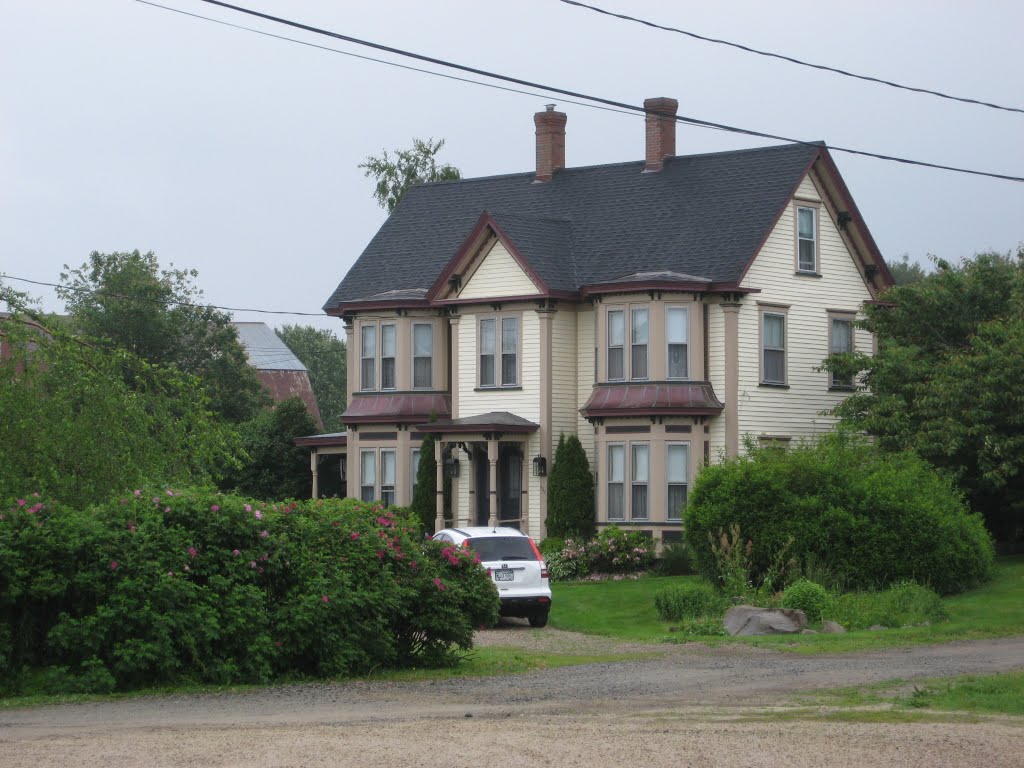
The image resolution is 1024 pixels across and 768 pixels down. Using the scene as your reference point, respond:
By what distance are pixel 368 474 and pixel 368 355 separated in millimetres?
3187

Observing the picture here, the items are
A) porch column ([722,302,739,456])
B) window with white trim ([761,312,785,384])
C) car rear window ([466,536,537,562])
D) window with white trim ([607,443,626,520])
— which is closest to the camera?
car rear window ([466,536,537,562])

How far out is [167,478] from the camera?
2227cm

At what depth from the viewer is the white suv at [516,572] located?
966 inches

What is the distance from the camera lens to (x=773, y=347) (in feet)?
122

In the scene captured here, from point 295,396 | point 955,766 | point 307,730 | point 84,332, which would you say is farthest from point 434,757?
point 84,332

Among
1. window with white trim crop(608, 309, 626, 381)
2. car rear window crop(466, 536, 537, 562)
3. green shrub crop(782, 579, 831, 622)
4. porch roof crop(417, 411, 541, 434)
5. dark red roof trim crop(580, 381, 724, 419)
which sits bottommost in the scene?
green shrub crop(782, 579, 831, 622)

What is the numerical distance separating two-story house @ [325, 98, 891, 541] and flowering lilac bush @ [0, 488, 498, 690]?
1839 cm

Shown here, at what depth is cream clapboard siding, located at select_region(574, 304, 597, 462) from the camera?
37750mm

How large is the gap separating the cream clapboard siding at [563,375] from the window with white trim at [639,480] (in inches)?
92.9

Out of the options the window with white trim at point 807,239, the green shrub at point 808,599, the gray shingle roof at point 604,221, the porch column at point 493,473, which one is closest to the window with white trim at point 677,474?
the gray shingle roof at point 604,221

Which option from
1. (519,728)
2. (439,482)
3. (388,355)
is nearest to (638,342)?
(439,482)

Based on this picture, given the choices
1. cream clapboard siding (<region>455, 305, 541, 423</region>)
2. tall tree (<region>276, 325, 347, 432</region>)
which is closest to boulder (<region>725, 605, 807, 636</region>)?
cream clapboard siding (<region>455, 305, 541, 423</region>)

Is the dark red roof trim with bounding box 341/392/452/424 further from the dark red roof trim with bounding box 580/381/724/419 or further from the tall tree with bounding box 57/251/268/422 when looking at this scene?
the tall tree with bounding box 57/251/268/422

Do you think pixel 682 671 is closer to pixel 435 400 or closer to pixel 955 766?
pixel 955 766
